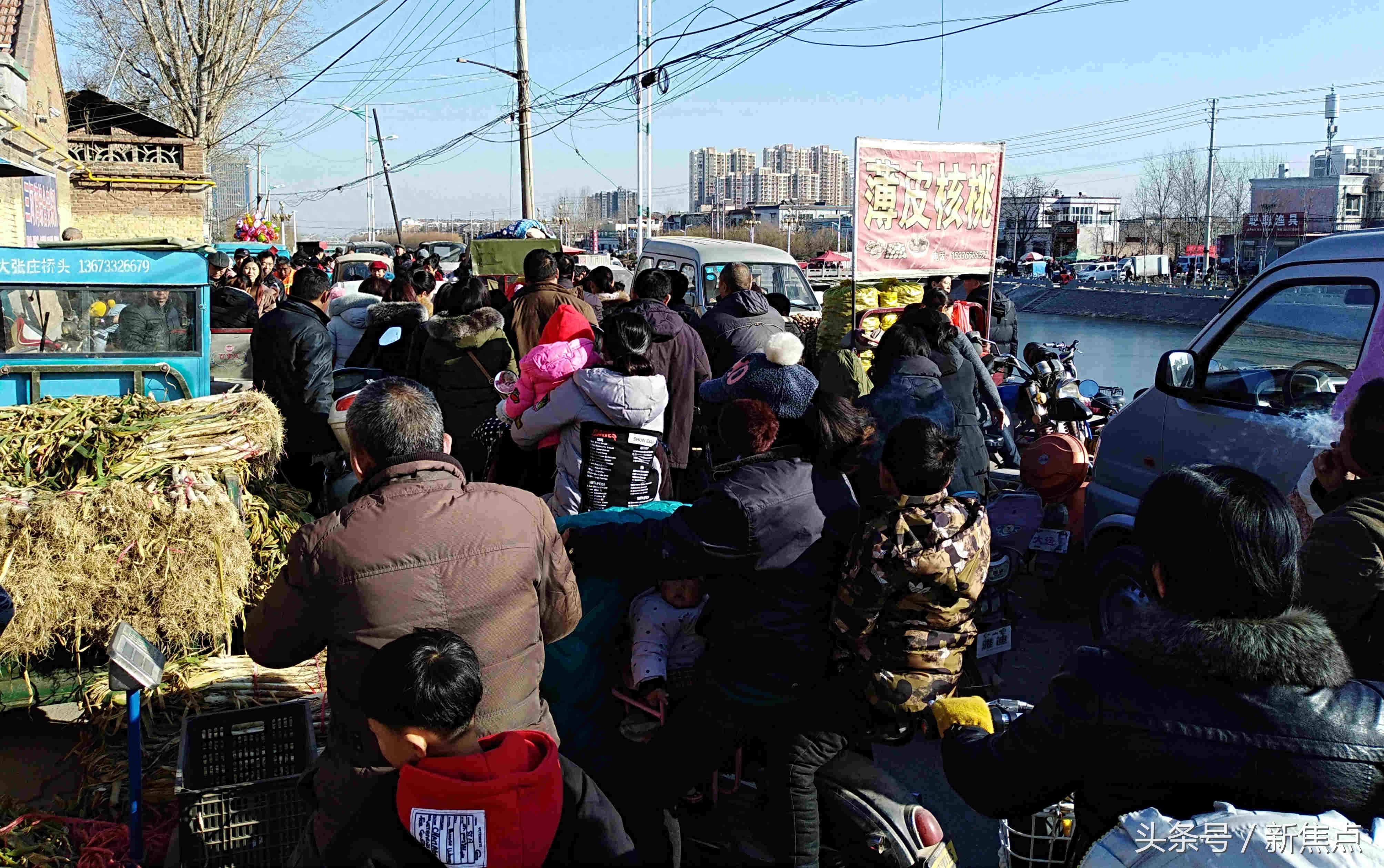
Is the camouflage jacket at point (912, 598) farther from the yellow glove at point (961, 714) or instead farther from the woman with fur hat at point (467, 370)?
the woman with fur hat at point (467, 370)

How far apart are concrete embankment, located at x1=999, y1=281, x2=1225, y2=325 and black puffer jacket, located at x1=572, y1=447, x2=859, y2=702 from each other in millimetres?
34352

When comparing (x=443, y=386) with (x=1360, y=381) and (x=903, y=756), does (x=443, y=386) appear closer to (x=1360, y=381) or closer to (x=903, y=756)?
(x=903, y=756)

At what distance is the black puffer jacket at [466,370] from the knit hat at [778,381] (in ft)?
5.68

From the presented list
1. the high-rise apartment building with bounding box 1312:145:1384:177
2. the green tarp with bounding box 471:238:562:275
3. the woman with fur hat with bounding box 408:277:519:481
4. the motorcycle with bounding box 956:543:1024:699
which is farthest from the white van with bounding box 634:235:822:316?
the high-rise apartment building with bounding box 1312:145:1384:177

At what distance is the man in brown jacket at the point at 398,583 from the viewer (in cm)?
251

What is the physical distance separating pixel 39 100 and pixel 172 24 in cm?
1389

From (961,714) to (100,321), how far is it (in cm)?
570

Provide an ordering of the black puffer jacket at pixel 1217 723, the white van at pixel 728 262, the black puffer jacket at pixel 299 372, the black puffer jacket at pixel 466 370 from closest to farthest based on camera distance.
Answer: the black puffer jacket at pixel 1217 723, the black puffer jacket at pixel 466 370, the black puffer jacket at pixel 299 372, the white van at pixel 728 262

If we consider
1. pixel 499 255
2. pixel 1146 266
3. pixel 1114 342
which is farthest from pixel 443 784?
pixel 1146 266

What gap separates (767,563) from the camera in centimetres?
315

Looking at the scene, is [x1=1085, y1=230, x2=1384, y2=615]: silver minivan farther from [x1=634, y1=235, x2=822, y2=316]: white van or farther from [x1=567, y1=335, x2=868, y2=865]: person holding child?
[x1=634, y1=235, x2=822, y2=316]: white van

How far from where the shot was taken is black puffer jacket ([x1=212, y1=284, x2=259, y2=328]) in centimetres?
1027

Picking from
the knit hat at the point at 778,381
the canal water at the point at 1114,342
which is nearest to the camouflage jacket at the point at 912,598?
the knit hat at the point at 778,381

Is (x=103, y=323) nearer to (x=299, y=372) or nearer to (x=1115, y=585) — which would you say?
(x=299, y=372)
